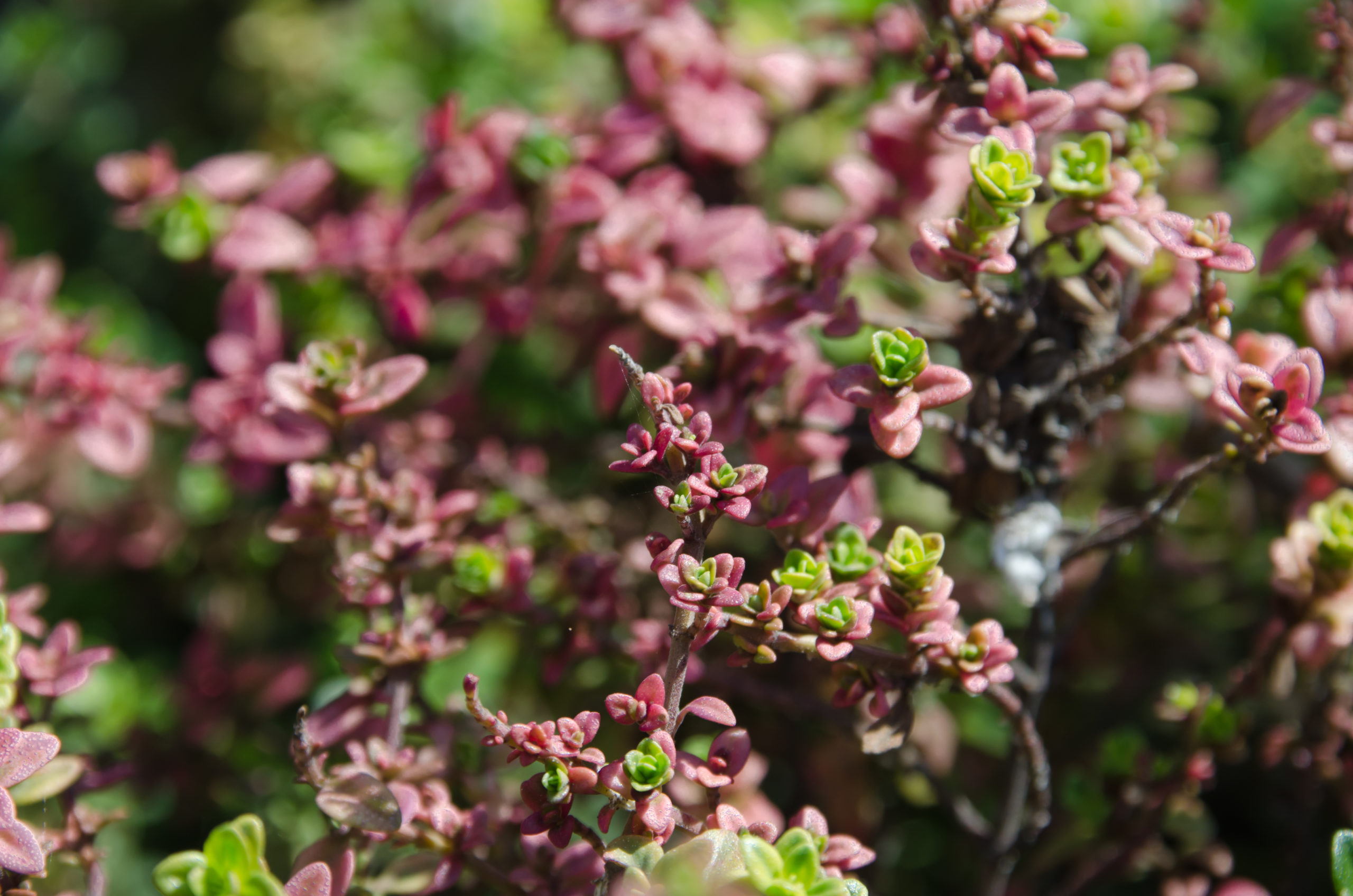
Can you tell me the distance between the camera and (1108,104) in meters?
0.99

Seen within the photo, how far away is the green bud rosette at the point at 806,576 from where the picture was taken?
32.4 inches

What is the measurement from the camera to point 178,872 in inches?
31.9

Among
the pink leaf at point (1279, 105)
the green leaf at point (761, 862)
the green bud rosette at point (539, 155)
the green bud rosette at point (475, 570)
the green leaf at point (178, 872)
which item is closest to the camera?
the green leaf at point (761, 862)

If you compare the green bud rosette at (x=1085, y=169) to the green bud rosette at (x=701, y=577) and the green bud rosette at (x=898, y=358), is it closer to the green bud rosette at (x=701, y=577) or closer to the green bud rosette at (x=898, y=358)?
the green bud rosette at (x=898, y=358)

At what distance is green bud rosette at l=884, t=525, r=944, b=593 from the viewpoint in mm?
804

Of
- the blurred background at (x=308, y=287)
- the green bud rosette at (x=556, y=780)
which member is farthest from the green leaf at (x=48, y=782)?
the green bud rosette at (x=556, y=780)

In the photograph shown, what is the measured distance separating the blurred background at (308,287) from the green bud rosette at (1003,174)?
0.53 metres

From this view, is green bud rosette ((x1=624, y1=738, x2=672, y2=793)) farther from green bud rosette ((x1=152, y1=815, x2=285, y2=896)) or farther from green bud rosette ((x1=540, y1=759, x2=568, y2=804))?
green bud rosette ((x1=152, y1=815, x2=285, y2=896))

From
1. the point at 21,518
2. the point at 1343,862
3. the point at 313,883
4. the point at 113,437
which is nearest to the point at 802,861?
the point at 313,883

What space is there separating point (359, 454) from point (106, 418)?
17.7 inches

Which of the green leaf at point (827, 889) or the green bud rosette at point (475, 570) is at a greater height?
the green leaf at point (827, 889)

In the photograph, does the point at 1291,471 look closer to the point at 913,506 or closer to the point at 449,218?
the point at 913,506

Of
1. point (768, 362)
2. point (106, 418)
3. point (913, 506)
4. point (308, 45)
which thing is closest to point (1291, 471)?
point (913, 506)

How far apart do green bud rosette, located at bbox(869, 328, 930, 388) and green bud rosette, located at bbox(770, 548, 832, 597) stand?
0.51ft
